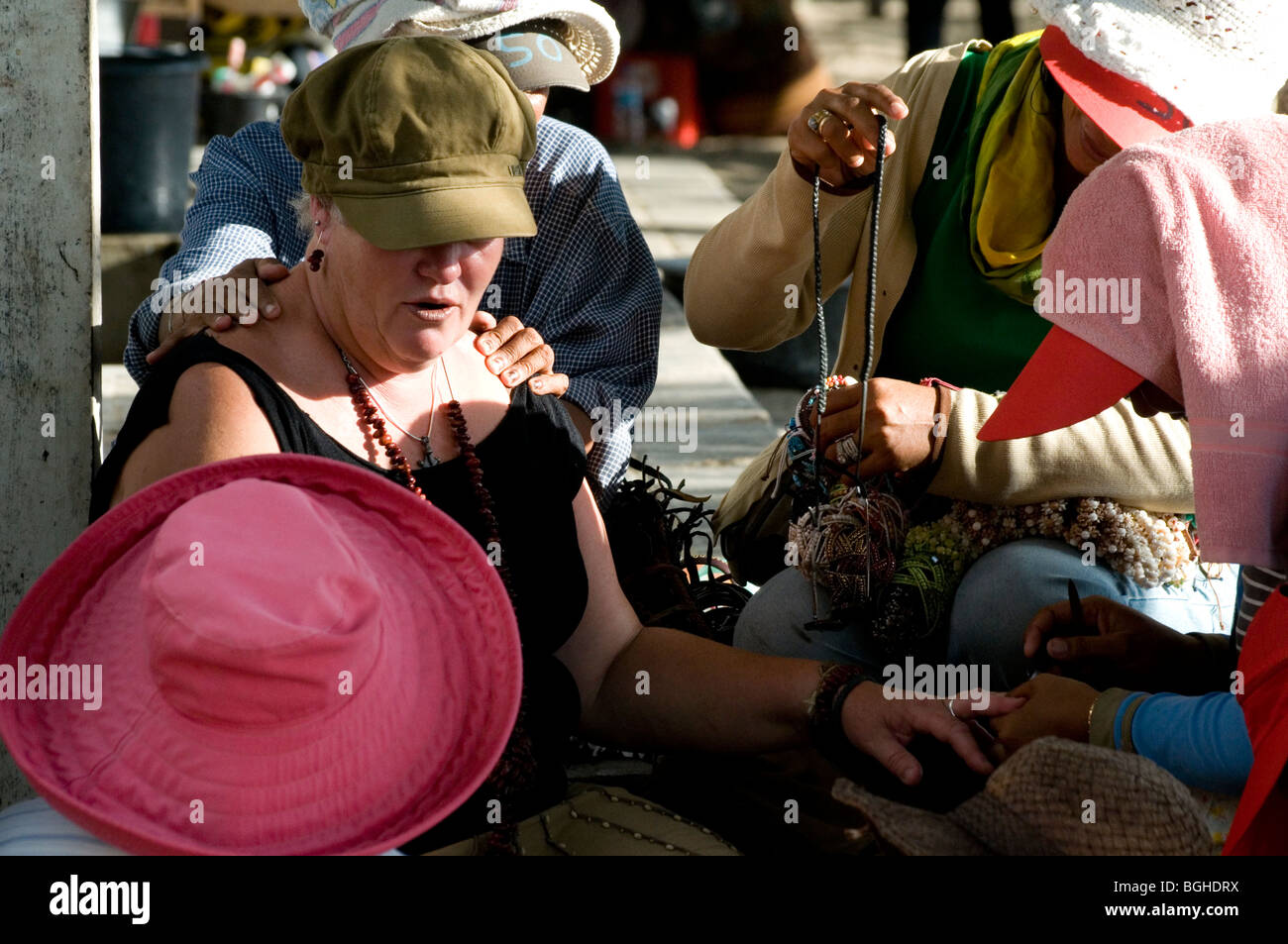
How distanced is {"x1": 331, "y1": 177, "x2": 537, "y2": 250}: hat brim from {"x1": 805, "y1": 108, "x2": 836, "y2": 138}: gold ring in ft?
2.12

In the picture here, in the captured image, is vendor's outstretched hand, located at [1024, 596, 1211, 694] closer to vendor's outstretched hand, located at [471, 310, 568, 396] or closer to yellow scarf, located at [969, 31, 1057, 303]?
yellow scarf, located at [969, 31, 1057, 303]

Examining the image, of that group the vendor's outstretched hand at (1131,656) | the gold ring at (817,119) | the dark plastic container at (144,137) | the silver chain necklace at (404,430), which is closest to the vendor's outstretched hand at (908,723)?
the vendor's outstretched hand at (1131,656)

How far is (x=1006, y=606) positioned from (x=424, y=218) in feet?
3.32

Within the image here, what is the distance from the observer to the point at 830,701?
189 centimetres

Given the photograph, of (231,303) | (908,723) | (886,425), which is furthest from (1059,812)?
(231,303)

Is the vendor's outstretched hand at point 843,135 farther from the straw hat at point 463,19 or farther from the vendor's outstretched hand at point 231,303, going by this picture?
the vendor's outstretched hand at point 231,303

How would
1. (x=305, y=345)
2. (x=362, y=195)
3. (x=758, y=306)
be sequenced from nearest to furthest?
(x=362, y=195) → (x=305, y=345) → (x=758, y=306)

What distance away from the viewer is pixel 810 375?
229 inches

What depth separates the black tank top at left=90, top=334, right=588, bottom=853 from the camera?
1832 millimetres

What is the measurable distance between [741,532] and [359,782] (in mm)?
1164

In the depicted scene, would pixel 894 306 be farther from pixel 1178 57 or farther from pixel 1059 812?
pixel 1059 812

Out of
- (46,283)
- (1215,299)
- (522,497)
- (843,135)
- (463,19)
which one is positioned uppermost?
(463,19)
